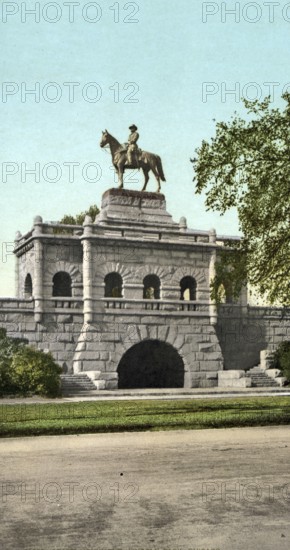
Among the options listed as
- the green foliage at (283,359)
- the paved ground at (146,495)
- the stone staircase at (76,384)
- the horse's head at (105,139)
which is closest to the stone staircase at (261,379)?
the green foliage at (283,359)

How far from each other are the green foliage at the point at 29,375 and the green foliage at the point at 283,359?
39.1 feet

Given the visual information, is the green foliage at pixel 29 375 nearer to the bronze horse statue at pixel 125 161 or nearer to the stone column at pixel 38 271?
the stone column at pixel 38 271

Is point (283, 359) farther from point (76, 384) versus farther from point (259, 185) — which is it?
→ point (259, 185)

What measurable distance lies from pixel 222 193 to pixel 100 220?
Result: 1991 centimetres

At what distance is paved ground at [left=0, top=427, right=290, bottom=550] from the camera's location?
6070 mm

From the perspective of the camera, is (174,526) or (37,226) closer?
(174,526)

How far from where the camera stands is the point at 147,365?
1549 inches

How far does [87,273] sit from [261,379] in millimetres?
10434

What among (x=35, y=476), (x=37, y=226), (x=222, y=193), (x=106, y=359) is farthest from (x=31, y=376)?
(x=35, y=476)

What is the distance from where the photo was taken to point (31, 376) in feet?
95.4

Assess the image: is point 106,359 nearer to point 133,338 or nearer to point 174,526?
point 133,338

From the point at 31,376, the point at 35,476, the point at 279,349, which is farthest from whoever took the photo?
the point at 279,349

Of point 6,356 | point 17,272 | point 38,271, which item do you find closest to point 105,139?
point 38,271

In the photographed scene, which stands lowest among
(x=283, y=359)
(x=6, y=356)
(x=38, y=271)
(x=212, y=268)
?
(x=283, y=359)
